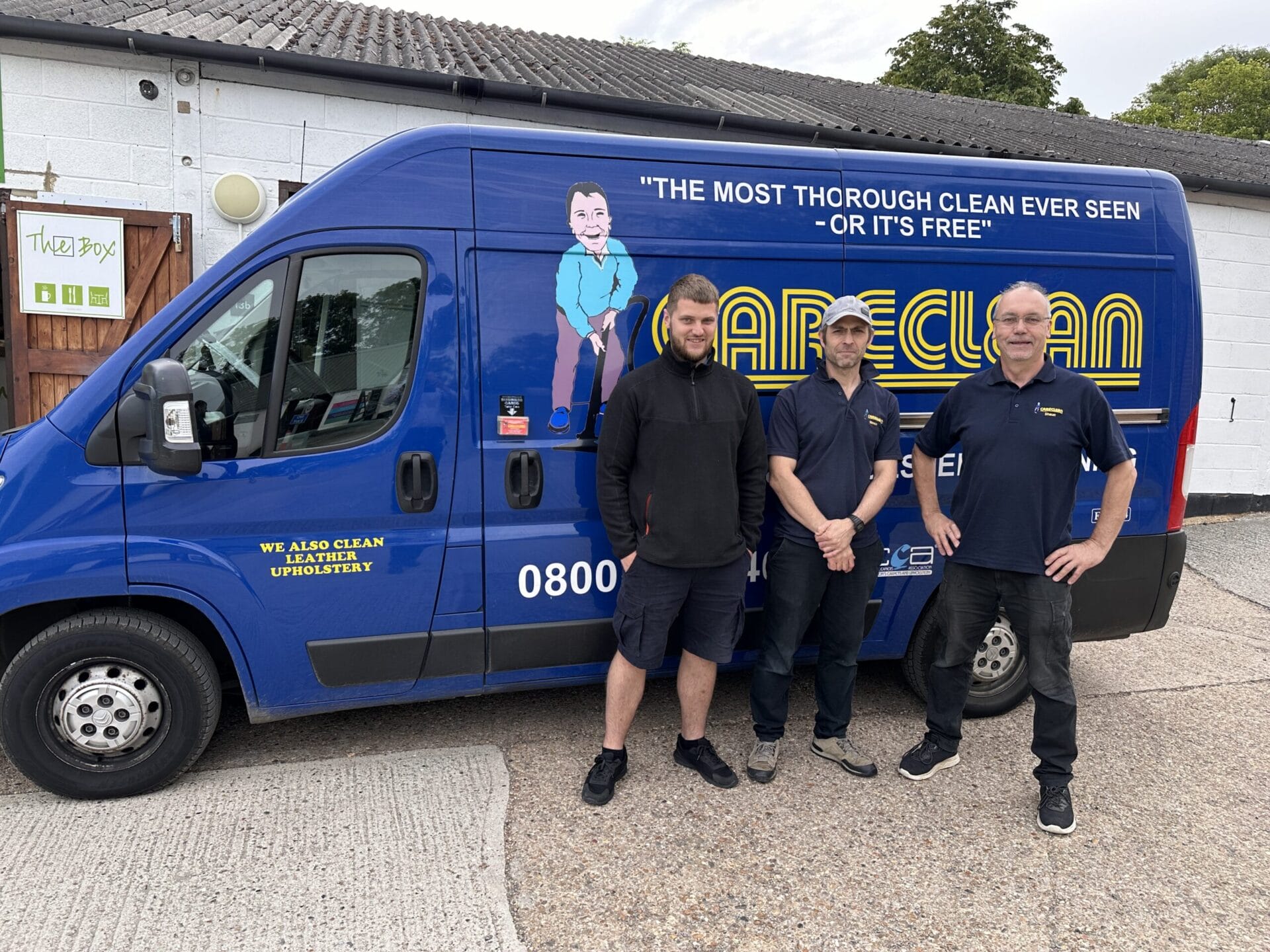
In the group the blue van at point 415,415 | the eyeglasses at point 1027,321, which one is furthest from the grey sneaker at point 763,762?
the eyeglasses at point 1027,321

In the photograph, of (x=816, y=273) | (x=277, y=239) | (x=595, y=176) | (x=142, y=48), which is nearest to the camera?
(x=277, y=239)

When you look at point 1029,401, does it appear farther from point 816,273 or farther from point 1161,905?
point 1161,905

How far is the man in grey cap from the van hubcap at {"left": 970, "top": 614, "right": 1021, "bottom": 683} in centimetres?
81

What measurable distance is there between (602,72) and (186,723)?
23.7 feet

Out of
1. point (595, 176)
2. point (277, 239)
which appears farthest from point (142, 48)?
point (595, 176)

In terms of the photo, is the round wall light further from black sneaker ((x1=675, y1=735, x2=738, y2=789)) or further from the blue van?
black sneaker ((x1=675, y1=735, x2=738, y2=789))

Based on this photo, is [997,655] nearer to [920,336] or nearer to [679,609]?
[920,336]

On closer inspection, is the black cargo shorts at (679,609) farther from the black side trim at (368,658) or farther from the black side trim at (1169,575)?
the black side trim at (1169,575)

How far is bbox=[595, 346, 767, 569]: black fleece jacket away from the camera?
3008 mm

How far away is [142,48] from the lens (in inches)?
229

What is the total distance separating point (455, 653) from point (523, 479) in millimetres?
705

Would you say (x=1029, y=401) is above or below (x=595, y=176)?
below

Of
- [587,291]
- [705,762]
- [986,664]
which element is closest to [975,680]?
[986,664]

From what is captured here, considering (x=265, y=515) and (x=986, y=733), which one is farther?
(x=986, y=733)
